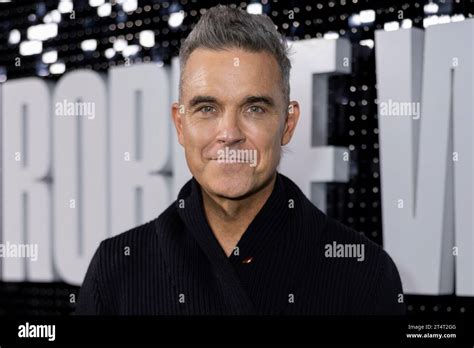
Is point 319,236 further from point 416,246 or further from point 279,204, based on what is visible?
point 416,246

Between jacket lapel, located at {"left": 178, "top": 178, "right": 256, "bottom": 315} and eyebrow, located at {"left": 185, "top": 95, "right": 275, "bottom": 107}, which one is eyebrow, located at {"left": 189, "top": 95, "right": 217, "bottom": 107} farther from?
jacket lapel, located at {"left": 178, "top": 178, "right": 256, "bottom": 315}

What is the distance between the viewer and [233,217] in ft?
5.79

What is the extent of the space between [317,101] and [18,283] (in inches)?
55.2

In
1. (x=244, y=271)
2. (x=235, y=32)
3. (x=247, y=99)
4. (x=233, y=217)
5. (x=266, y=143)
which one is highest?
(x=235, y=32)

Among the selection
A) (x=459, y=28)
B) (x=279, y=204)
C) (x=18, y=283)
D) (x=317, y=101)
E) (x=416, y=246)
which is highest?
(x=459, y=28)

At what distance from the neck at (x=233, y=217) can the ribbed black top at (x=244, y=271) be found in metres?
0.02

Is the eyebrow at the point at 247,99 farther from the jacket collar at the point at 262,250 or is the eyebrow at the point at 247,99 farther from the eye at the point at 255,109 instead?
the jacket collar at the point at 262,250

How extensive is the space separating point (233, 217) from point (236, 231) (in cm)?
4

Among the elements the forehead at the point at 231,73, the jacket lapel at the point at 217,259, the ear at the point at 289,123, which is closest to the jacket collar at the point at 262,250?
the jacket lapel at the point at 217,259

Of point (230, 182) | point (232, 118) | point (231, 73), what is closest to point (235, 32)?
point (231, 73)

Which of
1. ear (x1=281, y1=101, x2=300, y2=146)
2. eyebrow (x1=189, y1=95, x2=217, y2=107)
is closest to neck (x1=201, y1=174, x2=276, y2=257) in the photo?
ear (x1=281, y1=101, x2=300, y2=146)

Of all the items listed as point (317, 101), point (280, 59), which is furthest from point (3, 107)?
point (280, 59)

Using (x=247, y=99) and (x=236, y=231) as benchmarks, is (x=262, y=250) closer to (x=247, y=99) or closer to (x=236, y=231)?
(x=236, y=231)

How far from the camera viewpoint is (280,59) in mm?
1732
